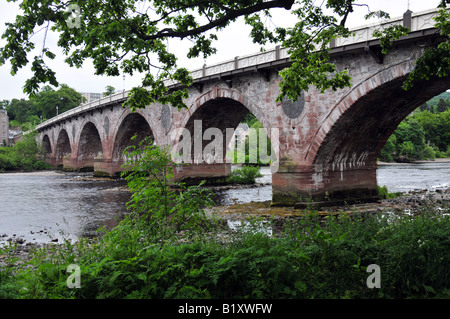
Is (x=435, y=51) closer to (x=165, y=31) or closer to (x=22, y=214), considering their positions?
(x=165, y=31)

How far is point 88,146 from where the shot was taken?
47500mm

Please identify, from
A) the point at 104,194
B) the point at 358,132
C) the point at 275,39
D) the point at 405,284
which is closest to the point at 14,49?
the point at 275,39

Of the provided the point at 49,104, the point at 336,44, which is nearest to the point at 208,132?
the point at 336,44

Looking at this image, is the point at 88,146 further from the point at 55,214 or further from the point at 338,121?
the point at 338,121

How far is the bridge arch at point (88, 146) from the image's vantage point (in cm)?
4560

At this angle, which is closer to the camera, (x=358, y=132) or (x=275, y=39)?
(x=275, y=39)

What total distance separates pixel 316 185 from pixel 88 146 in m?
38.3

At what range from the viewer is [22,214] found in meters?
15.0

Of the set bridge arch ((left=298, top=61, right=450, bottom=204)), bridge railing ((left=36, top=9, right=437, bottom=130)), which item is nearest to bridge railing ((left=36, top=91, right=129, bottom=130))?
bridge railing ((left=36, top=9, right=437, bottom=130))

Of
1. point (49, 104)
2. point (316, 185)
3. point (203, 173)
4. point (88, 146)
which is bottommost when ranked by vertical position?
point (316, 185)

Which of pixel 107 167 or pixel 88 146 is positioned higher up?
pixel 88 146

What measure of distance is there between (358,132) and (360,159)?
6.06 feet

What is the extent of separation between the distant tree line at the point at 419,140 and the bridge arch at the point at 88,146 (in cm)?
4366

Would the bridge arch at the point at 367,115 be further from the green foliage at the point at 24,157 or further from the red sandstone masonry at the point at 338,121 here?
the green foliage at the point at 24,157
